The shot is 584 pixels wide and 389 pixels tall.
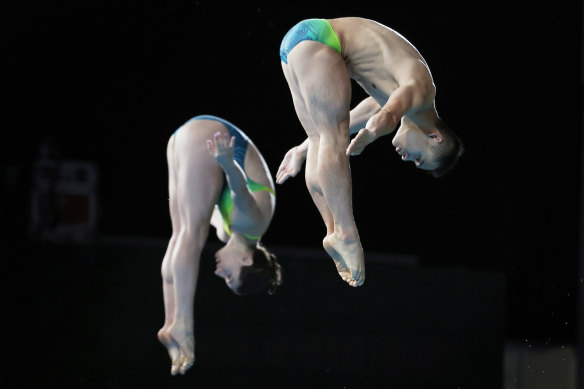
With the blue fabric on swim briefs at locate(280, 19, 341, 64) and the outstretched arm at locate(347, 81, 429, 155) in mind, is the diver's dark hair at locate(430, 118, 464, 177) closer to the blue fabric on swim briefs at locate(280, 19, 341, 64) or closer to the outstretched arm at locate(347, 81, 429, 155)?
the outstretched arm at locate(347, 81, 429, 155)

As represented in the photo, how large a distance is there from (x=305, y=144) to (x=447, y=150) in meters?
0.56

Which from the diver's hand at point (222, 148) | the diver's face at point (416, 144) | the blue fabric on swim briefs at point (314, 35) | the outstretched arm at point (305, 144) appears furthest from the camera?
the diver's hand at point (222, 148)

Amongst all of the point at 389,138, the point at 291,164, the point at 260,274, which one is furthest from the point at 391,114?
the point at 260,274

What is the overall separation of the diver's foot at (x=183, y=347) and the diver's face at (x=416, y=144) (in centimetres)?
137

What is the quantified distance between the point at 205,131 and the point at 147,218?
1.90 ft

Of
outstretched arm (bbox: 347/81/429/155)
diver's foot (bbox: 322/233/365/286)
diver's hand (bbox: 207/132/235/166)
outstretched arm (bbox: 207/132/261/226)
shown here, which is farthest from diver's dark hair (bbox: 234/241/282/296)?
outstretched arm (bbox: 347/81/429/155)

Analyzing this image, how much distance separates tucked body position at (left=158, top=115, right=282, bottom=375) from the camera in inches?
152

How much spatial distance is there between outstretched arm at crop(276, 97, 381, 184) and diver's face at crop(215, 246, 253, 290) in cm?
66

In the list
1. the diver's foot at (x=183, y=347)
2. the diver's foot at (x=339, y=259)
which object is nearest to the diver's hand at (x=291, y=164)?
the diver's foot at (x=339, y=259)

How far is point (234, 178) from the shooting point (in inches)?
150

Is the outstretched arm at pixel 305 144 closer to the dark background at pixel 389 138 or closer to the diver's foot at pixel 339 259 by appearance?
the dark background at pixel 389 138

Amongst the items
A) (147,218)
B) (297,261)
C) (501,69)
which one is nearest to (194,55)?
(147,218)

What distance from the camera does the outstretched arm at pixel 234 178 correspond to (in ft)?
11.9

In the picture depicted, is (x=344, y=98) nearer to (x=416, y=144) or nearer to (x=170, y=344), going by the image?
(x=416, y=144)
